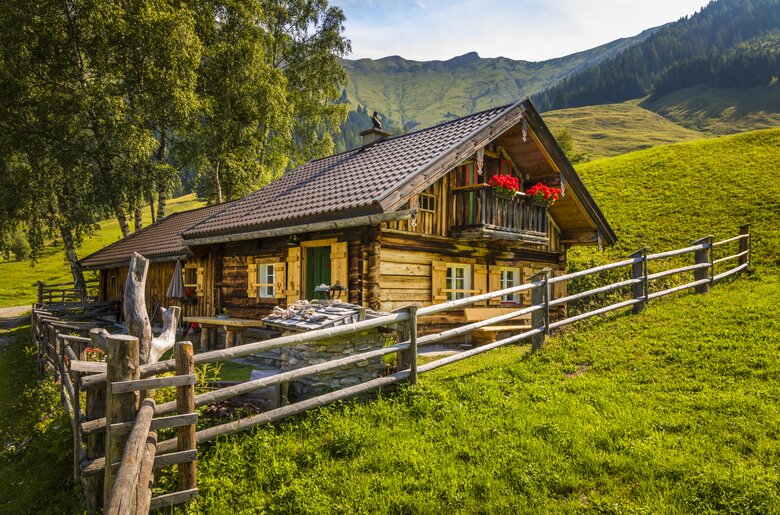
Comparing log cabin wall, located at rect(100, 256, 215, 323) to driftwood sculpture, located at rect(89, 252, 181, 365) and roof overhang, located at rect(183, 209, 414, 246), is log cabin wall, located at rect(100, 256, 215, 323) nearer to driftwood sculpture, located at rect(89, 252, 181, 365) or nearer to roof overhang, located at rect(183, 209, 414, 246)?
roof overhang, located at rect(183, 209, 414, 246)

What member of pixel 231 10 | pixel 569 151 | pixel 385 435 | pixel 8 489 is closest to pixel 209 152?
pixel 231 10

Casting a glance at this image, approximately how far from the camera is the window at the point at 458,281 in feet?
43.2

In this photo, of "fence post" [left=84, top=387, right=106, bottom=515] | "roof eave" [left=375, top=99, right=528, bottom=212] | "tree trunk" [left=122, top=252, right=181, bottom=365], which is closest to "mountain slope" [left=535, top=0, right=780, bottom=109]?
"roof eave" [left=375, top=99, right=528, bottom=212]

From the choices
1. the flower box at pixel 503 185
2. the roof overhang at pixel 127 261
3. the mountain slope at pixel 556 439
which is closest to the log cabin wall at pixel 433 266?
the flower box at pixel 503 185

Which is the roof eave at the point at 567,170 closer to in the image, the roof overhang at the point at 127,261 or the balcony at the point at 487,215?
the balcony at the point at 487,215

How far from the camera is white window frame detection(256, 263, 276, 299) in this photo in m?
13.6

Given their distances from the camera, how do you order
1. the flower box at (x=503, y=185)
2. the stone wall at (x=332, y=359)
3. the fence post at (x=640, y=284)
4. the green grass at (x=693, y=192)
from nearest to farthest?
the stone wall at (x=332, y=359) → the fence post at (x=640, y=284) → the flower box at (x=503, y=185) → the green grass at (x=693, y=192)

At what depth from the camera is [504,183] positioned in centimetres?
1245

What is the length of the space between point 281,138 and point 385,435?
79.0 ft

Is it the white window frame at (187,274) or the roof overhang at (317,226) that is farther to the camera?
the white window frame at (187,274)

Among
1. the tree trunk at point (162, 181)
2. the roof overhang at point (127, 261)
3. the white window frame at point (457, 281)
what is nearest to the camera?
the white window frame at point (457, 281)

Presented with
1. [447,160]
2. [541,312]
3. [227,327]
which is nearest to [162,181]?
[227,327]

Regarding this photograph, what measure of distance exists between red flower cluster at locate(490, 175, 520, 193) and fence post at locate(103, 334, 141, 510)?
999 cm

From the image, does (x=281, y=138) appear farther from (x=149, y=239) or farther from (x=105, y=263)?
(x=105, y=263)
